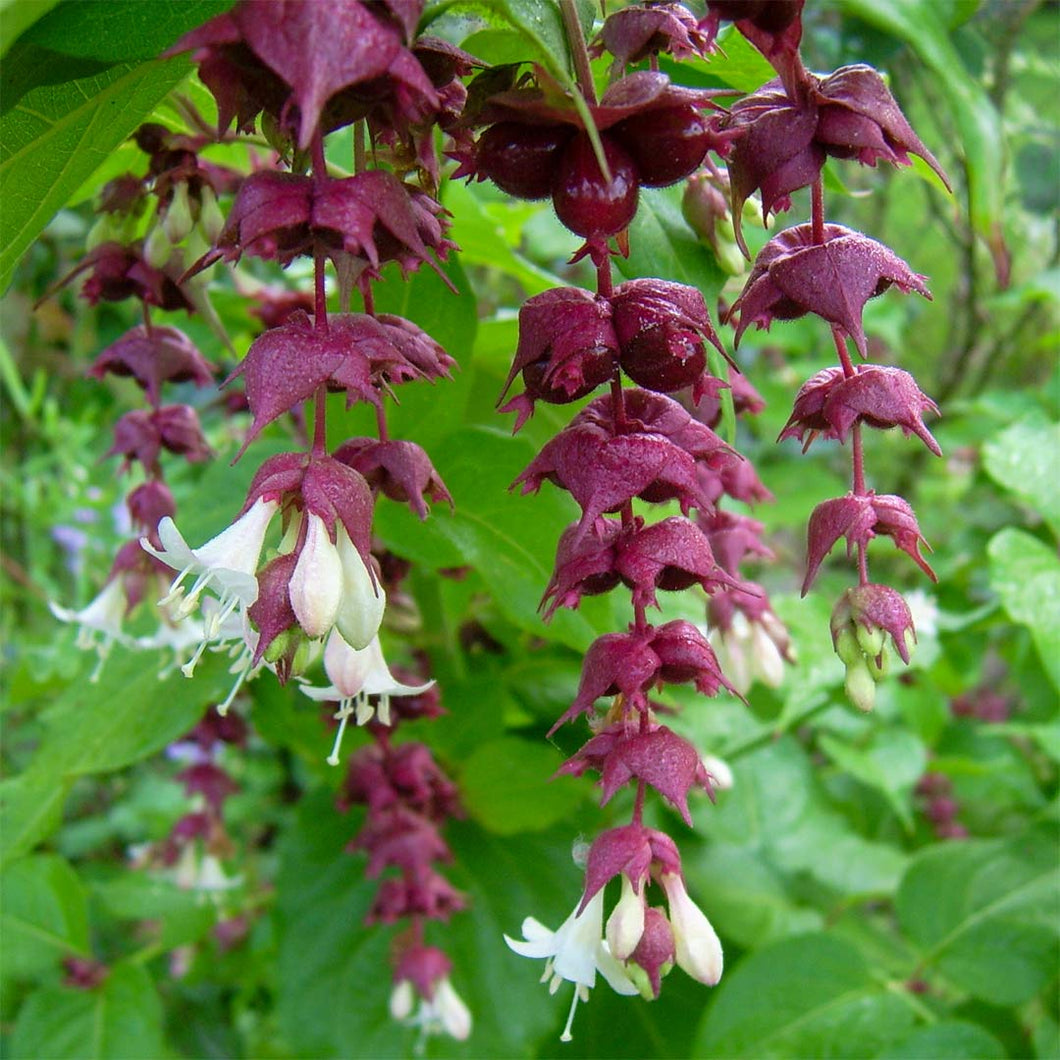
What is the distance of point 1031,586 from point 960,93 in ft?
2.38

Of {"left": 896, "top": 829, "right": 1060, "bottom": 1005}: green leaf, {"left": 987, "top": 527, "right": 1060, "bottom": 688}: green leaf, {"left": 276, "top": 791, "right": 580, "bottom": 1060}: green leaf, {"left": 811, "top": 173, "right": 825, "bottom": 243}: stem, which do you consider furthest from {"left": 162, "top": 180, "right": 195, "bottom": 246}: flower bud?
{"left": 896, "top": 829, "right": 1060, "bottom": 1005}: green leaf

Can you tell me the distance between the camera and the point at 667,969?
460mm

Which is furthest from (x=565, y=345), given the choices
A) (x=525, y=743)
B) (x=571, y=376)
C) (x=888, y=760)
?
(x=888, y=760)

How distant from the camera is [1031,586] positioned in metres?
0.98

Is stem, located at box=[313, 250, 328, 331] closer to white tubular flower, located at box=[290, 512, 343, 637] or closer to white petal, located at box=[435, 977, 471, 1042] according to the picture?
white tubular flower, located at box=[290, 512, 343, 637]

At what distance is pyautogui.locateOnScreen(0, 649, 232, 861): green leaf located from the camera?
2.64 ft

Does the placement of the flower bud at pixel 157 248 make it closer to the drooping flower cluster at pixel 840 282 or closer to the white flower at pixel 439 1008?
the drooping flower cluster at pixel 840 282

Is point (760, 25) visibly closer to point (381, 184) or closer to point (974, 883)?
point (381, 184)

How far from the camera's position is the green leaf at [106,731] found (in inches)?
31.7

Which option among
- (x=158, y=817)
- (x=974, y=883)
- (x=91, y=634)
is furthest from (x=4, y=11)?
(x=158, y=817)

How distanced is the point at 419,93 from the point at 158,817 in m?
1.46

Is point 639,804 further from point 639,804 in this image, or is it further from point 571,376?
point 571,376

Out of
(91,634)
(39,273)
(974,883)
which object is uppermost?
(39,273)

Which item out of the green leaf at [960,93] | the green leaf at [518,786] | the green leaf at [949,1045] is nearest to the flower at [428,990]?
the green leaf at [518,786]
